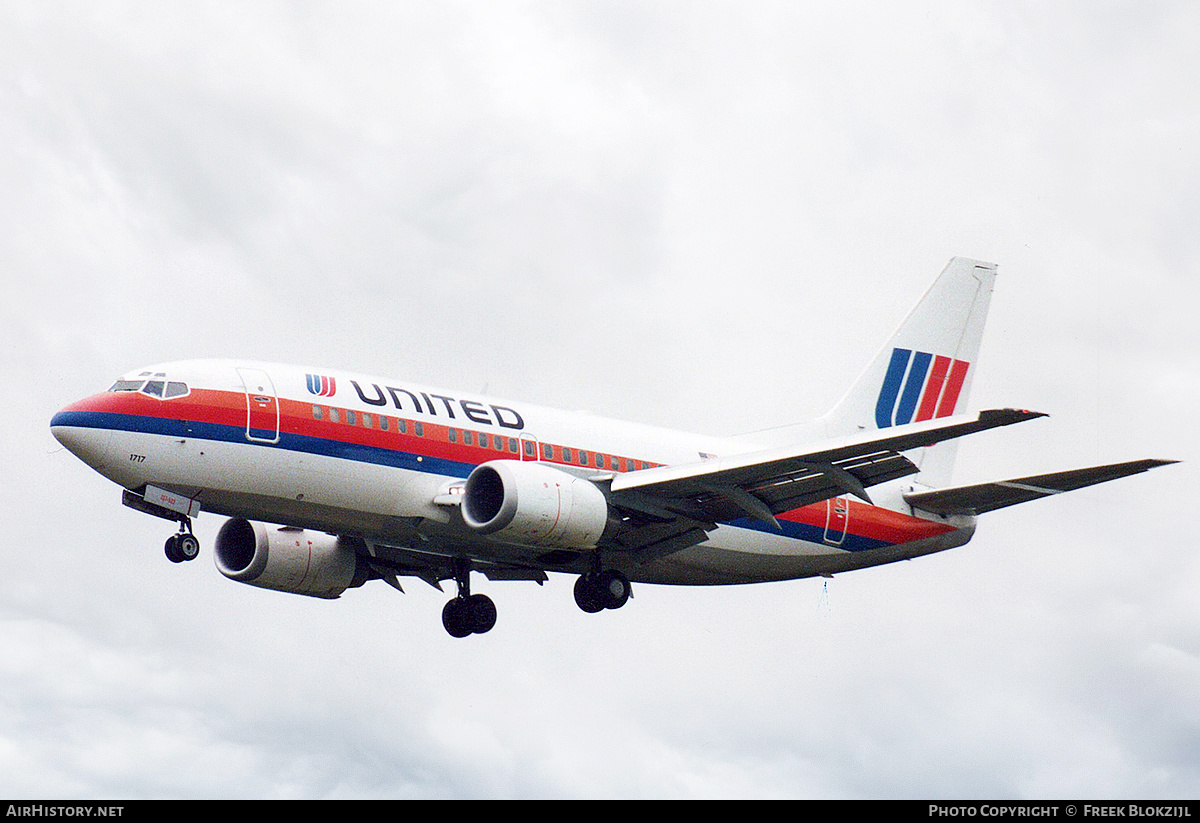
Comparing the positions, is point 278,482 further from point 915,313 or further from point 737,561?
point 915,313

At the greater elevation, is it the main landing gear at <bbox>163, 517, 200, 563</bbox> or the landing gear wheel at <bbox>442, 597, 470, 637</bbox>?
the landing gear wheel at <bbox>442, 597, 470, 637</bbox>

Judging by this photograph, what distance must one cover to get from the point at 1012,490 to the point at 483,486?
1335 cm

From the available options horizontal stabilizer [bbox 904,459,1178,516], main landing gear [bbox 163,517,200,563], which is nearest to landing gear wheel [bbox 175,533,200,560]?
main landing gear [bbox 163,517,200,563]

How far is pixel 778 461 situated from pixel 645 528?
15.8ft

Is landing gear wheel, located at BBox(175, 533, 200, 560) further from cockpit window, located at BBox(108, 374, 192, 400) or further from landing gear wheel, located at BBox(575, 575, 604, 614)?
landing gear wheel, located at BBox(575, 575, 604, 614)

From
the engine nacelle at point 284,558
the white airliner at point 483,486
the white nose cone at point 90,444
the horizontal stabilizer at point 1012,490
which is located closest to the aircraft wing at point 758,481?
the white airliner at point 483,486

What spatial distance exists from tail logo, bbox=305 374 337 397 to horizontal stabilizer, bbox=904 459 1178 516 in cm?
1561

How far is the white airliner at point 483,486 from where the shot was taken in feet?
106

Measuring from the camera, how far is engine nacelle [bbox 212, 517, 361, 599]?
39.5 metres

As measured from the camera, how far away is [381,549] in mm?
39562

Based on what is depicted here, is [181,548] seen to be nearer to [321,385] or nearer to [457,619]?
[321,385]

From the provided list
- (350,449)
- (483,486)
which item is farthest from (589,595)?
(350,449)

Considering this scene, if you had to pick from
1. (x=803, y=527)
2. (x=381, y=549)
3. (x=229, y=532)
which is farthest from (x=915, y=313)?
(x=229, y=532)

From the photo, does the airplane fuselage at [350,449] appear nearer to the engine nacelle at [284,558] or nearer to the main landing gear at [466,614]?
the main landing gear at [466,614]
